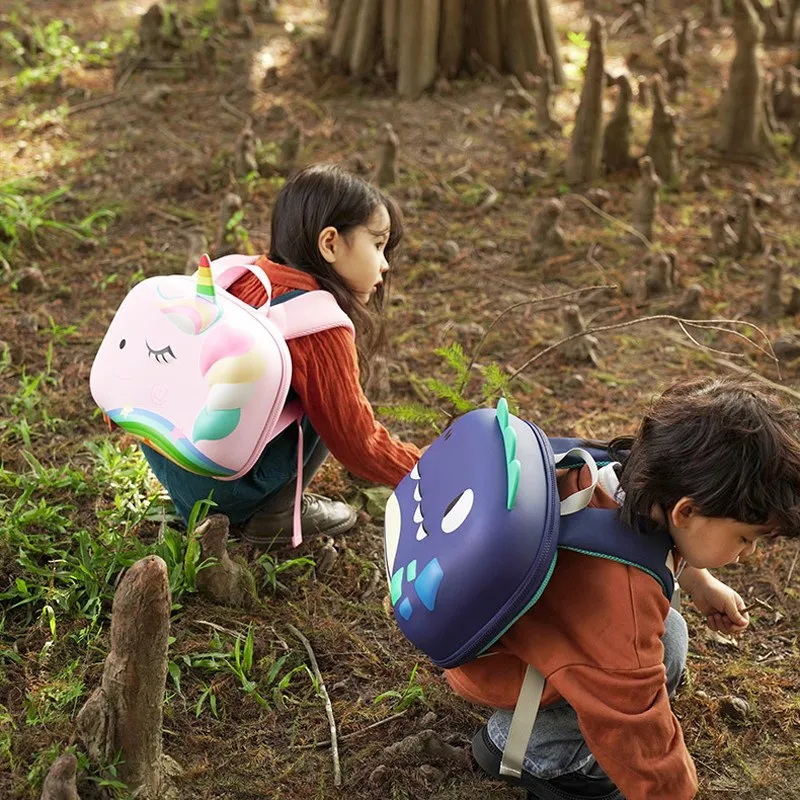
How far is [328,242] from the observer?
315cm

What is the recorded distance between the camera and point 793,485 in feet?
7.20

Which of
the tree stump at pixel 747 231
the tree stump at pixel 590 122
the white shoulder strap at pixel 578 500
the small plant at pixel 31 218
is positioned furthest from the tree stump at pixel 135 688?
the tree stump at pixel 590 122

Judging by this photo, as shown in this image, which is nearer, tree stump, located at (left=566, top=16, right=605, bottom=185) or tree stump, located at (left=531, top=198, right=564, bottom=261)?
tree stump, located at (left=531, top=198, right=564, bottom=261)

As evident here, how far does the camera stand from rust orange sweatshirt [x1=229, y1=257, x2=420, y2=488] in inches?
119

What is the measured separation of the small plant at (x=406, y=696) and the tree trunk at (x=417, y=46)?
15.3 feet

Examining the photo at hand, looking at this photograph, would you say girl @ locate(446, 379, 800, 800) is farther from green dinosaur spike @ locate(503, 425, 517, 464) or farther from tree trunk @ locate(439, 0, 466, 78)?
tree trunk @ locate(439, 0, 466, 78)

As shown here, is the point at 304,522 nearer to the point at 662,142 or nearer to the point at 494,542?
the point at 494,542

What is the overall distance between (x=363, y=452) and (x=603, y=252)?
2.61 metres

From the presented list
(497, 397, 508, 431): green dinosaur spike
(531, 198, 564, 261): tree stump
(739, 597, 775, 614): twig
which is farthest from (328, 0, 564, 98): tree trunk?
(497, 397, 508, 431): green dinosaur spike

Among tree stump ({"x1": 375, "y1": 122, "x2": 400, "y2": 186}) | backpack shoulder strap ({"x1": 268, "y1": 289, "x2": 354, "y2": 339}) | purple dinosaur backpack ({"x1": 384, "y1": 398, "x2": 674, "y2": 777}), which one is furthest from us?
tree stump ({"x1": 375, "y1": 122, "x2": 400, "y2": 186})

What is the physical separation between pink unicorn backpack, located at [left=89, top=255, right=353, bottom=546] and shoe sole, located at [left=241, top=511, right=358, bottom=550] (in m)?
0.42

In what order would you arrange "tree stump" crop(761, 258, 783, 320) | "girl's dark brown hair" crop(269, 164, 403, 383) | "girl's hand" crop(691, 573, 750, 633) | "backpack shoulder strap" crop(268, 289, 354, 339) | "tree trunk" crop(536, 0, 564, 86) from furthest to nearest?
"tree trunk" crop(536, 0, 564, 86), "tree stump" crop(761, 258, 783, 320), "girl's dark brown hair" crop(269, 164, 403, 383), "backpack shoulder strap" crop(268, 289, 354, 339), "girl's hand" crop(691, 573, 750, 633)

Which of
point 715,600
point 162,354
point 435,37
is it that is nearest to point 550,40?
point 435,37

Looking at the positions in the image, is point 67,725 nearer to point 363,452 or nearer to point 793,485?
point 363,452
